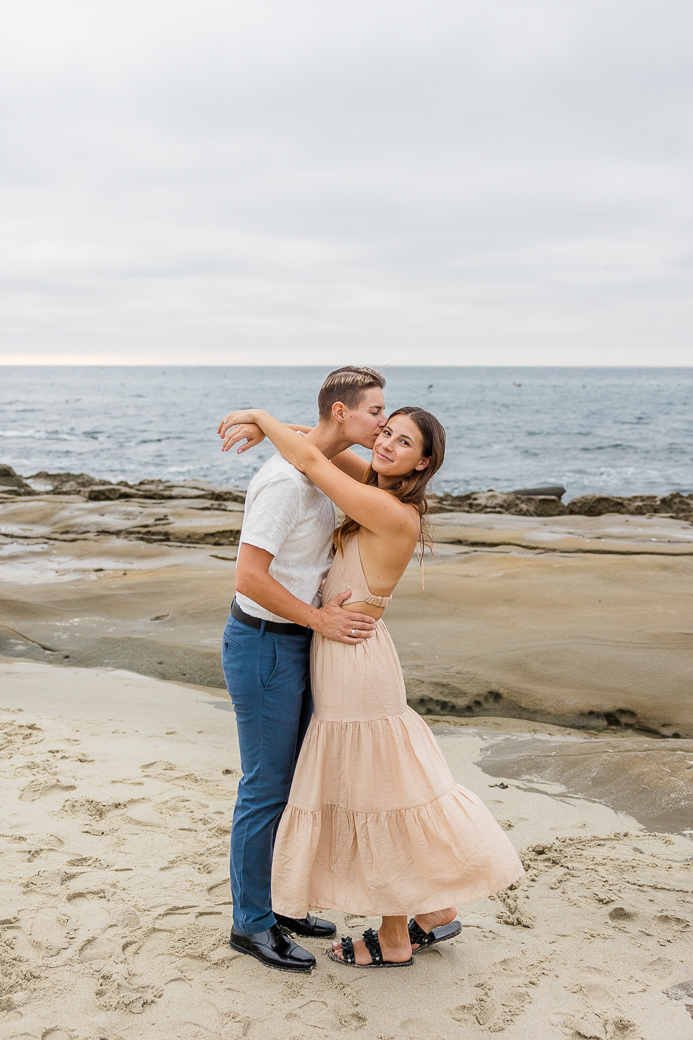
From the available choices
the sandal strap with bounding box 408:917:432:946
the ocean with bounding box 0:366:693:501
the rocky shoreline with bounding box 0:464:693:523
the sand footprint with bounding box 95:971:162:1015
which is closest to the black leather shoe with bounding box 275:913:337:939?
the sandal strap with bounding box 408:917:432:946

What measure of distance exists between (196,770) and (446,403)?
6286cm

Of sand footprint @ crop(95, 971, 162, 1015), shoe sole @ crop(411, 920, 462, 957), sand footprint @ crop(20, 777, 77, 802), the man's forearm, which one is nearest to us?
sand footprint @ crop(95, 971, 162, 1015)

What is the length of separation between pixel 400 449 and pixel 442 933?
1846 millimetres

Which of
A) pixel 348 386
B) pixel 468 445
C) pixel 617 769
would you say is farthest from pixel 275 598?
pixel 468 445

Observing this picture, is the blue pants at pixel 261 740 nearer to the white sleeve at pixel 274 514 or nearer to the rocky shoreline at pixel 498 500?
the white sleeve at pixel 274 514

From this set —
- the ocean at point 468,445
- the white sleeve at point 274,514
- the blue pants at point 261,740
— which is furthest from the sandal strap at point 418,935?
the ocean at point 468,445

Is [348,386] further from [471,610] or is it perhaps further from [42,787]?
[471,610]

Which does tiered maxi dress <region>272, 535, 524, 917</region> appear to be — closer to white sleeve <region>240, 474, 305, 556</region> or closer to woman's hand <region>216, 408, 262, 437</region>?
white sleeve <region>240, 474, 305, 556</region>

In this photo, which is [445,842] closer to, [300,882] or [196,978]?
[300,882]

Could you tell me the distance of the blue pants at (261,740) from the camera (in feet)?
9.60

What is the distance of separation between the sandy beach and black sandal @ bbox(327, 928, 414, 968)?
39 millimetres

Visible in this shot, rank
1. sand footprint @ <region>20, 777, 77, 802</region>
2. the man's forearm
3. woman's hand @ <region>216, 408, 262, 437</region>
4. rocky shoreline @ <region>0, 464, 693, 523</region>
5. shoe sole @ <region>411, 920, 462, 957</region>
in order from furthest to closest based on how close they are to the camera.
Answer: rocky shoreline @ <region>0, 464, 693, 523</region>, sand footprint @ <region>20, 777, 77, 802</region>, woman's hand @ <region>216, 408, 262, 437</region>, shoe sole @ <region>411, 920, 462, 957</region>, the man's forearm

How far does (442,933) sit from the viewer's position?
3.13m

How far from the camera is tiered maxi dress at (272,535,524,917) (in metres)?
2.89
